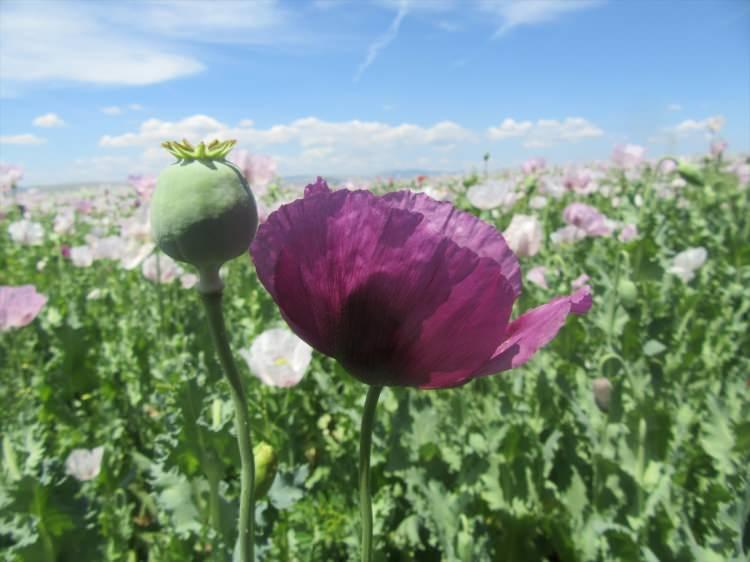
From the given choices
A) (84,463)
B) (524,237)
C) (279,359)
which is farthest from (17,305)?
(524,237)

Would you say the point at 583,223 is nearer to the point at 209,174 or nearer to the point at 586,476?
the point at 586,476

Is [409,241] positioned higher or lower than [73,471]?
higher

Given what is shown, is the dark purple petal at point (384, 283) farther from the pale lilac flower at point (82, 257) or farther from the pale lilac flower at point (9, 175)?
the pale lilac flower at point (9, 175)

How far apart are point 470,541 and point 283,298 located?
1.06 metres

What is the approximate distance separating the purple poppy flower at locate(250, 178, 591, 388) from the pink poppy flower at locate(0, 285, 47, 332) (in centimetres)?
215

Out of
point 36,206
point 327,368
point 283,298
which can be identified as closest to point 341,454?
point 327,368

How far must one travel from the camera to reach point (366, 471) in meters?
0.53

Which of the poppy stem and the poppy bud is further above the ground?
the poppy stem

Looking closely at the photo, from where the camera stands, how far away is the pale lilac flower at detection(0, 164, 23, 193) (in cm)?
570

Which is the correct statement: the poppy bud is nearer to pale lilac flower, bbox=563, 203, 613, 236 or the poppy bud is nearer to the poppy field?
the poppy field

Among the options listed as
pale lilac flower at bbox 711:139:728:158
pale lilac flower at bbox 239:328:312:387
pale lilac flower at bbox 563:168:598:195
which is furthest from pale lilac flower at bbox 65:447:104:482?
pale lilac flower at bbox 711:139:728:158

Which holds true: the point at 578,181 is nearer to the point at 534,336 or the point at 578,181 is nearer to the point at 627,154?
the point at 627,154

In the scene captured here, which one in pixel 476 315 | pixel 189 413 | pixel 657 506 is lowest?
pixel 657 506

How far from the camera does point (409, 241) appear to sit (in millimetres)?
538
